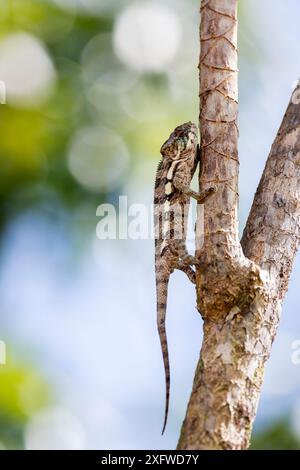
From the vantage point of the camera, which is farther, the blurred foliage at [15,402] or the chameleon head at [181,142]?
the blurred foliage at [15,402]

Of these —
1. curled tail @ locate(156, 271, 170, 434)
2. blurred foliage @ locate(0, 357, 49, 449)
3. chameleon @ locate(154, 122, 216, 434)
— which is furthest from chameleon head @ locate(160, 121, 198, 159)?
blurred foliage @ locate(0, 357, 49, 449)

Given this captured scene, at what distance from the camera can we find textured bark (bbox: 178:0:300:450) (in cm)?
470

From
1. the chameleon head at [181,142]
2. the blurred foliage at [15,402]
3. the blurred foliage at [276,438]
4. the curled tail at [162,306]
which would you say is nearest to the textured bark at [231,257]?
the chameleon head at [181,142]

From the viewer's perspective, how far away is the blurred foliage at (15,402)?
8383mm

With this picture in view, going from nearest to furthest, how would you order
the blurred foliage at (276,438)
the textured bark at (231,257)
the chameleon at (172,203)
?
the textured bark at (231,257) < the chameleon at (172,203) < the blurred foliage at (276,438)

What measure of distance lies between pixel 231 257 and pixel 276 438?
6.29 m

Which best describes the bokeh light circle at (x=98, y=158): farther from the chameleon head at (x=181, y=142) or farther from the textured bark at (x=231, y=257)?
the textured bark at (x=231, y=257)

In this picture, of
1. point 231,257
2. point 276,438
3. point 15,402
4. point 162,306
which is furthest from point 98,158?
point 231,257

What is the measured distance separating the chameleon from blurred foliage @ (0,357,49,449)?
8.63ft

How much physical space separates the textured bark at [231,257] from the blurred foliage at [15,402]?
399cm

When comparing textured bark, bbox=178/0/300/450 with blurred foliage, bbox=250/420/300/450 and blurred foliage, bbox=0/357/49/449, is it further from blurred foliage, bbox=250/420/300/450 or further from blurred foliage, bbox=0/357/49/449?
blurred foliage, bbox=250/420/300/450
